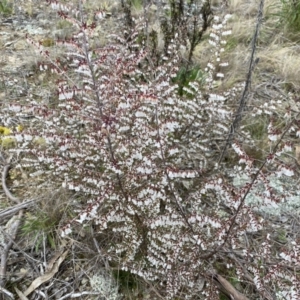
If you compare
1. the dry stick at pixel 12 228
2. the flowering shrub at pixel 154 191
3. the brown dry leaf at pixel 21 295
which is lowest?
the brown dry leaf at pixel 21 295

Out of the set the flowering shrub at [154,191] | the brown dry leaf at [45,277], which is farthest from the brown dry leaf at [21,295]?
the flowering shrub at [154,191]

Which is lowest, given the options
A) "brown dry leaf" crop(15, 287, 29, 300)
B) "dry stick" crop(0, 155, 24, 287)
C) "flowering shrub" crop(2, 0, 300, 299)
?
"brown dry leaf" crop(15, 287, 29, 300)

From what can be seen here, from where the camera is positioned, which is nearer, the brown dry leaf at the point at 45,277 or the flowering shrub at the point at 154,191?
the flowering shrub at the point at 154,191

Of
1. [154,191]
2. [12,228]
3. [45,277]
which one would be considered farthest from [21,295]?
[154,191]

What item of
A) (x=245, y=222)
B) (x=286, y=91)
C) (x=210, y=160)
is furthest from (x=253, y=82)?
(x=245, y=222)

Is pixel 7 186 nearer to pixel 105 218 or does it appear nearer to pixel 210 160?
pixel 105 218

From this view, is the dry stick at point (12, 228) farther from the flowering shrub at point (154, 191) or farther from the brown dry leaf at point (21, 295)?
the flowering shrub at point (154, 191)

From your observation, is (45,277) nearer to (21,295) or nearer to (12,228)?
(21,295)

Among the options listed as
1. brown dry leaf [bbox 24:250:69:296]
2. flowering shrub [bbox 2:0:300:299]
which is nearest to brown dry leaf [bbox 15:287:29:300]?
brown dry leaf [bbox 24:250:69:296]

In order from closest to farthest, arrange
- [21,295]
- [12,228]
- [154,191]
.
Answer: [154,191] → [21,295] → [12,228]

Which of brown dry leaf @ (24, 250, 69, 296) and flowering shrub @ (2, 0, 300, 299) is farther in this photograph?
brown dry leaf @ (24, 250, 69, 296)

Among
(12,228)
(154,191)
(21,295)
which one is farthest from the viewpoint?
(12,228)

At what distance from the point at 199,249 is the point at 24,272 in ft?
3.53

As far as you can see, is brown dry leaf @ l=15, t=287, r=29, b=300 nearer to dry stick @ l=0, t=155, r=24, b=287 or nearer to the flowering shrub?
dry stick @ l=0, t=155, r=24, b=287
